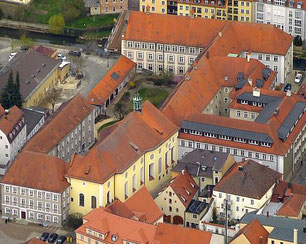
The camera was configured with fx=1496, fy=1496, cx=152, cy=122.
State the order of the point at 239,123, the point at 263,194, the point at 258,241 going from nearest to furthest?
the point at 258,241 < the point at 263,194 < the point at 239,123

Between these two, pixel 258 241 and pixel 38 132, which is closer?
pixel 258 241

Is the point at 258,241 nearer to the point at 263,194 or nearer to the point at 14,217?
the point at 263,194

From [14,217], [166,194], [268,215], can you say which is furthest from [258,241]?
[14,217]

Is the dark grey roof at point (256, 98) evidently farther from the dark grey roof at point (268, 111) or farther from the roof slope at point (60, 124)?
the roof slope at point (60, 124)

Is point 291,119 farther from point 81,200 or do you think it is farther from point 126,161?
Answer: point 81,200

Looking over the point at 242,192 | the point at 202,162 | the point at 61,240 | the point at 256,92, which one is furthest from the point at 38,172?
the point at 256,92

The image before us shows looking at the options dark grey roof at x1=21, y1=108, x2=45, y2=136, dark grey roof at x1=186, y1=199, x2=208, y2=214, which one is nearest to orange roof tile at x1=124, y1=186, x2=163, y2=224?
dark grey roof at x1=186, y1=199, x2=208, y2=214

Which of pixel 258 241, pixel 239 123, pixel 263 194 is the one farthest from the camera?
pixel 239 123
